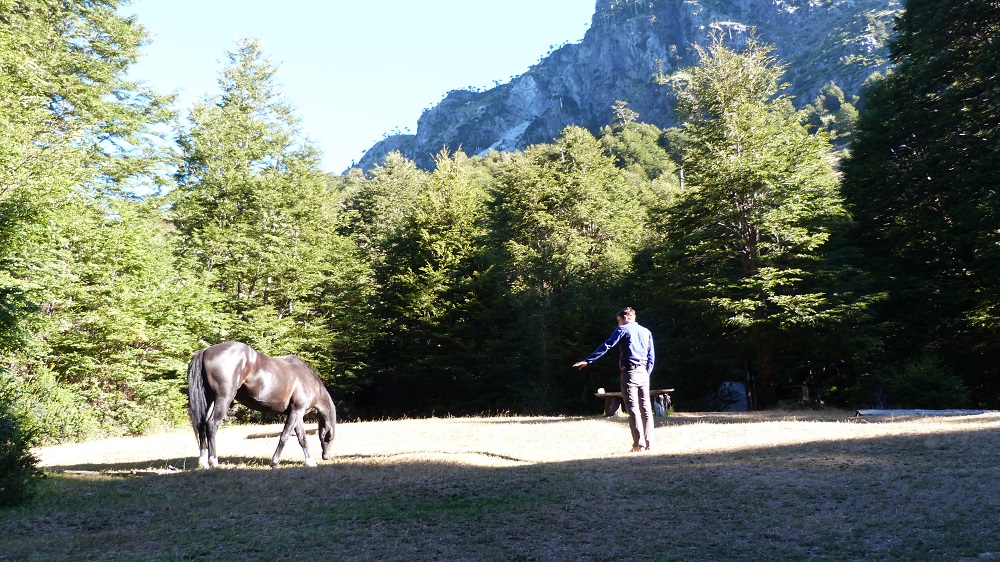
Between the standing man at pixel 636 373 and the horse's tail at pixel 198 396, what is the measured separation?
615cm

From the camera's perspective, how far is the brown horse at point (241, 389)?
1043 cm

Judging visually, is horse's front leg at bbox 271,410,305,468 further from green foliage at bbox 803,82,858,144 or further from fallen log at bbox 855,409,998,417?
green foliage at bbox 803,82,858,144

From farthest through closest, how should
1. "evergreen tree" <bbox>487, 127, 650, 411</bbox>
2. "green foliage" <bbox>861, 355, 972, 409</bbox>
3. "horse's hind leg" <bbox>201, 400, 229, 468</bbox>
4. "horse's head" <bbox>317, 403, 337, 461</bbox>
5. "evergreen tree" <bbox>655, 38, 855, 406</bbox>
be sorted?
"evergreen tree" <bbox>487, 127, 650, 411</bbox> → "evergreen tree" <bbox>655, 38, 855, 406</bbox> → "green foliage" <bbox>861, 355, 972, 409</bbox> → "horse's head" <bbox>317, 403, 337, 461</bbox> → "horse's hind leg" <bbox>201, 400, 229, 468</bbox>

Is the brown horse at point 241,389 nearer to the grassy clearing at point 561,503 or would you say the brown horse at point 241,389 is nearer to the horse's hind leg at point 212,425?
the horse's hind leg at point 212,425

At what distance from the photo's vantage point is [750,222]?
22609mm

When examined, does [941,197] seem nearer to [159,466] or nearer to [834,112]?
[159,466]

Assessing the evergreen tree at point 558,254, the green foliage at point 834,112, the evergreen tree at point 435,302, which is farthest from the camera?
the green foliage at point 834,112

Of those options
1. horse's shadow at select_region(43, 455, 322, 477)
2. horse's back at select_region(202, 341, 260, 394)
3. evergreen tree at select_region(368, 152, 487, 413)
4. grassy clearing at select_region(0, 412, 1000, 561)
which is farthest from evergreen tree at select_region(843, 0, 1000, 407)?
horse's back at select_region(202, 341, 260, 394)

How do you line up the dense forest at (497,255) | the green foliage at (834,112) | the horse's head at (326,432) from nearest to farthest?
the horse's head at (326,432) → the dense forest at (497,255) → the green foliage at (834,112)

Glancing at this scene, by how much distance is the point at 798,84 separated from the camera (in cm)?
16562

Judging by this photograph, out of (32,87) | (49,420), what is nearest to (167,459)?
(49,420)

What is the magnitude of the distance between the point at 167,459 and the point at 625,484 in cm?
885

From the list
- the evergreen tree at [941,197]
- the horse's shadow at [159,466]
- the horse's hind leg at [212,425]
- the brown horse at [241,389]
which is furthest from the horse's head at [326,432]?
the evergreen tree at [941,197]

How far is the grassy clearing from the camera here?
5.42m
